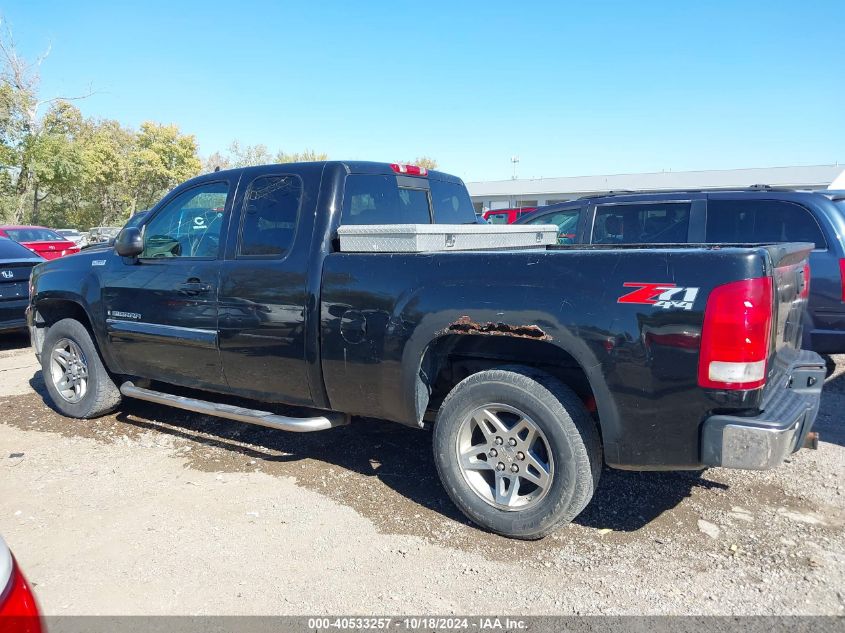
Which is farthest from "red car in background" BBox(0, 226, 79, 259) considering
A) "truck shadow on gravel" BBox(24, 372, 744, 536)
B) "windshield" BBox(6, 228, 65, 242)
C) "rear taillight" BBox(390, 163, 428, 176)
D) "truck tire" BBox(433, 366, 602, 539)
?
"truck tire" BBox(433, 366, 602, 539)

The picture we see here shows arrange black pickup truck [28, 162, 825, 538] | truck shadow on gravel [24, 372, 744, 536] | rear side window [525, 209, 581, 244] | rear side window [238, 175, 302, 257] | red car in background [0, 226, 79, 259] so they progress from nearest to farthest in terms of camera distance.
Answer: black pickup truck [28, 162, 825, 538], truck shadow on gravel [24, 372, 744, 536], rear side window [238, 175, 302, 257], rear side window [525, 209, 581, 244], red car in background [0, 226, 79, 259]

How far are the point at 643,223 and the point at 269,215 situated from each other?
13.1 feet

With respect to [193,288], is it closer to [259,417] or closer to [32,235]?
[259,417]

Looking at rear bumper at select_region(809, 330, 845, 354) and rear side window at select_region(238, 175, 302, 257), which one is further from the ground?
rear side window at select_region(238, 175, 302, 257)

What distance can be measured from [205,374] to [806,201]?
5.35m

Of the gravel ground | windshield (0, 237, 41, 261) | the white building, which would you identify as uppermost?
the white building

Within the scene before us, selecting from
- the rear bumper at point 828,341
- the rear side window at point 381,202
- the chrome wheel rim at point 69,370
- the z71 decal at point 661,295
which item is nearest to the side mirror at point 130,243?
the chrome wheel rim at point 69,370

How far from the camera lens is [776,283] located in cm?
286

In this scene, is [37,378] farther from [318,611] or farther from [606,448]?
[606,448]

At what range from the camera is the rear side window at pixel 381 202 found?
4098mm

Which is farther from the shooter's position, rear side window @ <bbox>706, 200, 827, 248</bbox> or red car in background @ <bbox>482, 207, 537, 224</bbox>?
red car in background @ <bbox>482, 207, 537, 224</bbox>

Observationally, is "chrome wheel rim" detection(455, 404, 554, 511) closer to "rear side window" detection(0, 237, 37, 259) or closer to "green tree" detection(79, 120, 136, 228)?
"rear side window" detection(0, 237, 37, 259)

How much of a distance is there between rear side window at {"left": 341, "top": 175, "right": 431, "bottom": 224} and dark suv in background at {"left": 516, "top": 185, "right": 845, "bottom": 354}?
2.65 metres

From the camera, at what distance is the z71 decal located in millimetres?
2727
